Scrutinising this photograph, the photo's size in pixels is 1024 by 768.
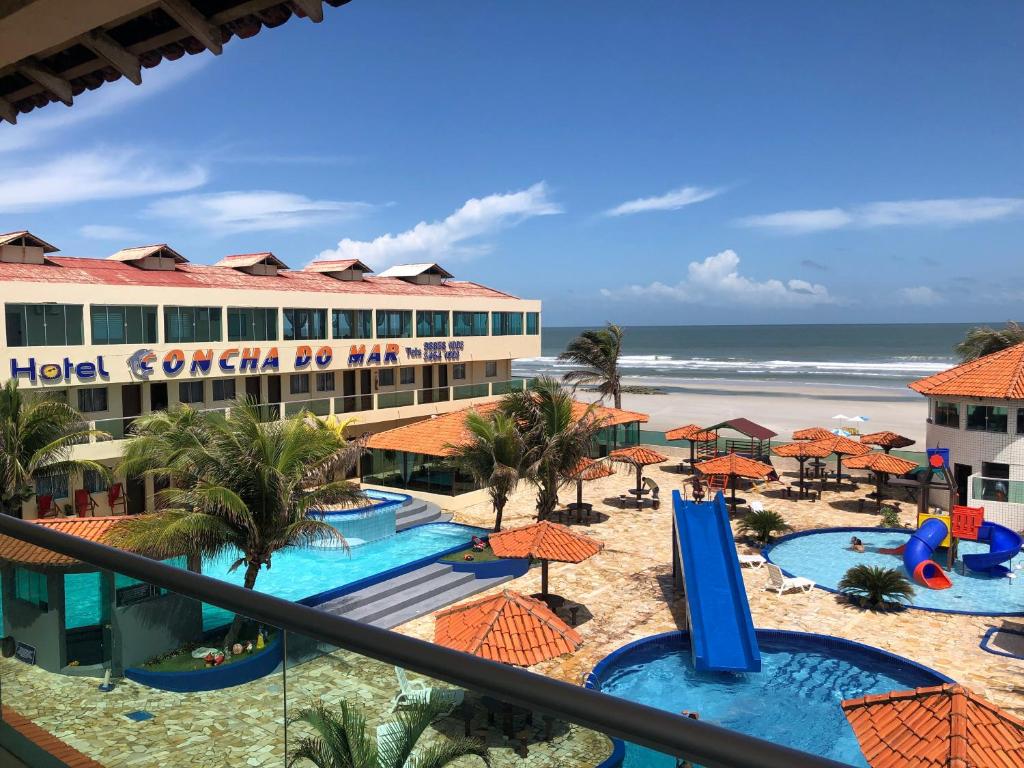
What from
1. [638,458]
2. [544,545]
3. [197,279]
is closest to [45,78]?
[544,545]

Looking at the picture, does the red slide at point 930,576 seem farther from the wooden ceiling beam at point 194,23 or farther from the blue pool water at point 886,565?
the wooden ceiling beam at point 194,23

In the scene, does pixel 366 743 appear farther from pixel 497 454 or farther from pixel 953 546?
pixel 953 546

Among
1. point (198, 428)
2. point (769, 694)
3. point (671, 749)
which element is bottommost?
point (769, 694)

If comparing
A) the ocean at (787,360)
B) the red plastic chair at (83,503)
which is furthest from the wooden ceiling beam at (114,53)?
the ocean at (787,360)

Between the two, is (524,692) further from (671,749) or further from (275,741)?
(275,741)

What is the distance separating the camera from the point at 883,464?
2975 centimetres

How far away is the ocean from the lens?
9962 cm

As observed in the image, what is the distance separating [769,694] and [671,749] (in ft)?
51.0

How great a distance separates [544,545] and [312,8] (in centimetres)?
1584

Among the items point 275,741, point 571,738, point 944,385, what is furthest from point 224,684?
point 944,385

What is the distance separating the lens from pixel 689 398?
7931 centimetres

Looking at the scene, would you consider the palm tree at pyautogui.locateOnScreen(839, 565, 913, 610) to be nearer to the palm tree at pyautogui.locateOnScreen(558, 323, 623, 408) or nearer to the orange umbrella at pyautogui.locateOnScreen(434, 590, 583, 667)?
the orange umbrella at pyautogui.locateOnScreen(434, 590, 583, 667)

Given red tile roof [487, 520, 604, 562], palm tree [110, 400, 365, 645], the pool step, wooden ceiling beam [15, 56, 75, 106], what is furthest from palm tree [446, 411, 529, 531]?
wooden ceiling beam [15, 56, 75, 106]

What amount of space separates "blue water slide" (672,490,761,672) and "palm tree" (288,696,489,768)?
1463 centimetres
